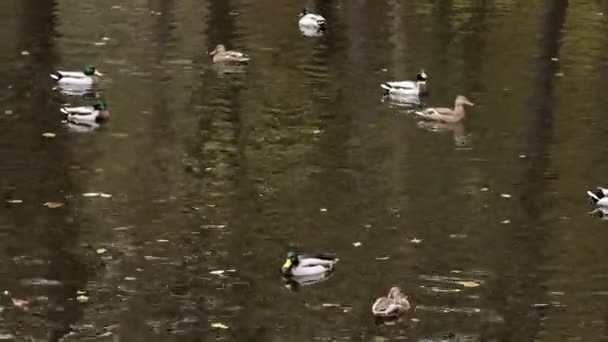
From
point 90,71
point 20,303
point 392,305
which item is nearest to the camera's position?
point 392,305

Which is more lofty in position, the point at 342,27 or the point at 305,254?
the point at 305,254

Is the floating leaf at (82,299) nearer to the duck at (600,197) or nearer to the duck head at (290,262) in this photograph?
the duck head at (290,262)

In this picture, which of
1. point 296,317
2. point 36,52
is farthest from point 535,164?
point 36,52

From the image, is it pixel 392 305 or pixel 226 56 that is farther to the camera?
pixel 226 56

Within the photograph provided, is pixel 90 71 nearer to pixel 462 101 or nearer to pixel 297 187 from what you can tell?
pixel 462 101

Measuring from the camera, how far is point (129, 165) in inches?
708

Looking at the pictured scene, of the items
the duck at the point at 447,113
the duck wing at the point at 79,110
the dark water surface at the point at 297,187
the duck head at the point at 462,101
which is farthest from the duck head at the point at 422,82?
the duck wing at the point at 79,110

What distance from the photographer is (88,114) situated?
20234 mm

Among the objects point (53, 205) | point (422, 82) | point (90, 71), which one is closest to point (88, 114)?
point (90, 71)

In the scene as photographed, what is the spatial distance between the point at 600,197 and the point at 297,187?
3927 mm

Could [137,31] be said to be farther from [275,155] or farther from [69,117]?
[275,155]

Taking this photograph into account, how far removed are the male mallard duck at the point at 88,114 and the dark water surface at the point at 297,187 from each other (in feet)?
1.07

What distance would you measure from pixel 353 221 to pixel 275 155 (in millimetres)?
3214

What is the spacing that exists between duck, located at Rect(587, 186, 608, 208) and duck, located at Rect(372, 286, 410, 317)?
4.64 metres
